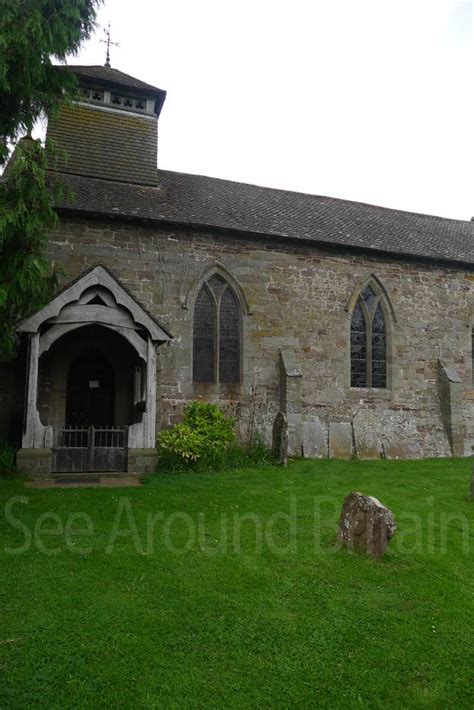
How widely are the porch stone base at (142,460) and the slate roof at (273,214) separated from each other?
Result: 20.7 feet

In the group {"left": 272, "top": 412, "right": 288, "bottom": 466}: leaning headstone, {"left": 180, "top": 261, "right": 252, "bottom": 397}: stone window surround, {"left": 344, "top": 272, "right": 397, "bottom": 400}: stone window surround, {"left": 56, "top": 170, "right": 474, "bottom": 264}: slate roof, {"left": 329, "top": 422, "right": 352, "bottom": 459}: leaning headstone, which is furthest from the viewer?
{"left": 344, "top": 272, "right": 397, "bottom": 400}: stone window surround

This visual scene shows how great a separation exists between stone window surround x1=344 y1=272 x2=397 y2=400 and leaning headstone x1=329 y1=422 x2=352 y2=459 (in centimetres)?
103

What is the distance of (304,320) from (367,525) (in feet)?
33.3

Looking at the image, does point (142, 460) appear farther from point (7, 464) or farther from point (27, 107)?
point (27, 107)

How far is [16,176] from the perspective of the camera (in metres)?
9.16

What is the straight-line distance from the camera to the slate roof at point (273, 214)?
15047 millimetres

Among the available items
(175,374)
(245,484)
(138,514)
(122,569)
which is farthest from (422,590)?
(175,374)

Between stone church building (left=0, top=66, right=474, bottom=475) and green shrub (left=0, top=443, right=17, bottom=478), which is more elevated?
stone church building (left=0, top=66, right=474, bottom=475)

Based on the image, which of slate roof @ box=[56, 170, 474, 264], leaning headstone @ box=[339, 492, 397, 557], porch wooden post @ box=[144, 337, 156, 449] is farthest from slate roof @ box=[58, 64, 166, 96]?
leaning headstone @ box=[339, 492, 397, 557]

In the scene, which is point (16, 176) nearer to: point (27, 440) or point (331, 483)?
point (27, 440)

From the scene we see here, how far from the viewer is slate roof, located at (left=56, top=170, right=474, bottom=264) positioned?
15.0 meters

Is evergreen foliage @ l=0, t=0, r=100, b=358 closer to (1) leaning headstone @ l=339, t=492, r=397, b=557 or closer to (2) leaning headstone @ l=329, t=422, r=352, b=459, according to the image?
(1) leaning headstone @ l=339, t=492, r=397, b=557

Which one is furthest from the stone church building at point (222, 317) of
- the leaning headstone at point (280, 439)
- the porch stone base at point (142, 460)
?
the leaning headstone at point (280, 439)

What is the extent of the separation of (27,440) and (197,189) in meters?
10.2
